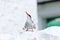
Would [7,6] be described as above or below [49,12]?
above

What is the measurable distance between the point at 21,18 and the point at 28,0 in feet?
0.49

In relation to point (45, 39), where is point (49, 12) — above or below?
below

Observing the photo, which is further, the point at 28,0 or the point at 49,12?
the point at 49,12

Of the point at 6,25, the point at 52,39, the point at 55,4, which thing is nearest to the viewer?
the point at 52,39

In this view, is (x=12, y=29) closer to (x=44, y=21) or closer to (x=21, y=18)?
(x=21, y=18)

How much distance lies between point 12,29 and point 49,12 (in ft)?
2.52

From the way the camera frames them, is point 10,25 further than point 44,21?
No

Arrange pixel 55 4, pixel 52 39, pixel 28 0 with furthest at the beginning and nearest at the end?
pixel 55 4, pixel 28 0, pixel 52 39

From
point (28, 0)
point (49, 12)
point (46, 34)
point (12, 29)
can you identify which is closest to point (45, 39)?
point (46, 34)

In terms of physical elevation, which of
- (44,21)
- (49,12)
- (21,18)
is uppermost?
(21,18)

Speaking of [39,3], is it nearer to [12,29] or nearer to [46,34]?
[12,29]

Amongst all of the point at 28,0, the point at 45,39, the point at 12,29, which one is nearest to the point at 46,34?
the point at 45,39

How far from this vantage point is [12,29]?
32.8 inches

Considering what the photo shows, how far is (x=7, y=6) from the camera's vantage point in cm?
86
